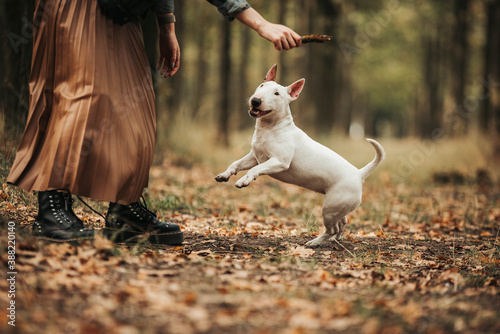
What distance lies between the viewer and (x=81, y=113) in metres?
3.18

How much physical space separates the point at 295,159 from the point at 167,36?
1380 mm

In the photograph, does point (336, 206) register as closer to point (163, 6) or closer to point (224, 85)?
point (163, 6)

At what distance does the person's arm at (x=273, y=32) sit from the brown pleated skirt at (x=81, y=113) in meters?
0.87

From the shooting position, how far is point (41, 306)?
88.4 inches

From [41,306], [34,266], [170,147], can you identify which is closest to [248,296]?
[41,306]

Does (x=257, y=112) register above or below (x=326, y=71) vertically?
below

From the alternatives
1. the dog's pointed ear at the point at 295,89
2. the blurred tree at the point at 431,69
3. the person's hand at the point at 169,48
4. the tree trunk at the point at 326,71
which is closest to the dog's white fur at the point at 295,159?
the dog's pointed ear at the point at 295,89

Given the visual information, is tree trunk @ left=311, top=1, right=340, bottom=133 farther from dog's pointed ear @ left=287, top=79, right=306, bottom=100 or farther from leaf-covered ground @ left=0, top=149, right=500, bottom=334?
dog's pointed ear @ left=287, top=79, right=306, bottom=100

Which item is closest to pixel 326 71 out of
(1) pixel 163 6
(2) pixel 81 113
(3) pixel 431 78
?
(3) pixel 431 78

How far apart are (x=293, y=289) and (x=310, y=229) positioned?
7.06 ft

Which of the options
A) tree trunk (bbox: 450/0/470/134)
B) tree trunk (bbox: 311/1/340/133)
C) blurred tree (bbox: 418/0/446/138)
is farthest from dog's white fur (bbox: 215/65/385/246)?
blurred tree (bbox: 418/0/446/138)

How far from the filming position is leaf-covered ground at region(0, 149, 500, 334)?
2.21 metres

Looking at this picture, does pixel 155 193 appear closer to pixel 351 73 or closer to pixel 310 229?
pixel 310 229

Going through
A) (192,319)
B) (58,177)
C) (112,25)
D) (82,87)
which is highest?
(112,25)
